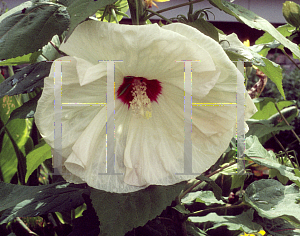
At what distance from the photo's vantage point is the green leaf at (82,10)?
0.34 metres

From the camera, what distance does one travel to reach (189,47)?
0.38 meters

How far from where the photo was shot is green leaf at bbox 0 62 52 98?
54 cm

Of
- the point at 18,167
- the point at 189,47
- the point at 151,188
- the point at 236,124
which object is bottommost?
the point at 18,167

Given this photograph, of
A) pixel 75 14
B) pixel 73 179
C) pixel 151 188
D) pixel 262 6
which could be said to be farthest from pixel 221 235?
pixel 262 6

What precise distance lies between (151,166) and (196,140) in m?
0.09

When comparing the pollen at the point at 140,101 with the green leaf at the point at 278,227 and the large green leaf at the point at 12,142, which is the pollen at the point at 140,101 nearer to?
the green leaf at the point at 278,227

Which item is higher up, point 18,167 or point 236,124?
point 236,124

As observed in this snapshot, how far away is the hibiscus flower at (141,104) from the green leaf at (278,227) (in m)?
0.38

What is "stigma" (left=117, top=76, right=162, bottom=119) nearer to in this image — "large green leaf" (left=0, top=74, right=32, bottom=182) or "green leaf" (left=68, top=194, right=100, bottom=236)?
"green leaf" (left=68, top=194, right=100, bottom=236)

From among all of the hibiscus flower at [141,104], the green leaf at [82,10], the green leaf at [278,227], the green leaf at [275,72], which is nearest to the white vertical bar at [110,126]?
the hibiscus flower at [141,104]

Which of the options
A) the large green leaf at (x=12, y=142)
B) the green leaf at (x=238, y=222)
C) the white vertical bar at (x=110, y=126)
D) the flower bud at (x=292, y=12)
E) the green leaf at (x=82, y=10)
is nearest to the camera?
the green leaf at (x=82, y=10)

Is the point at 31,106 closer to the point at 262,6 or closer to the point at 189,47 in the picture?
the point at 189,47

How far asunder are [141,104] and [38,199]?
1.04ft

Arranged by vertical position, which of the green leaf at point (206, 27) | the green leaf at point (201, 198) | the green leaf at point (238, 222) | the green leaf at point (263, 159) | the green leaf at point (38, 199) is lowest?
the green leaf at point (238, 222)
